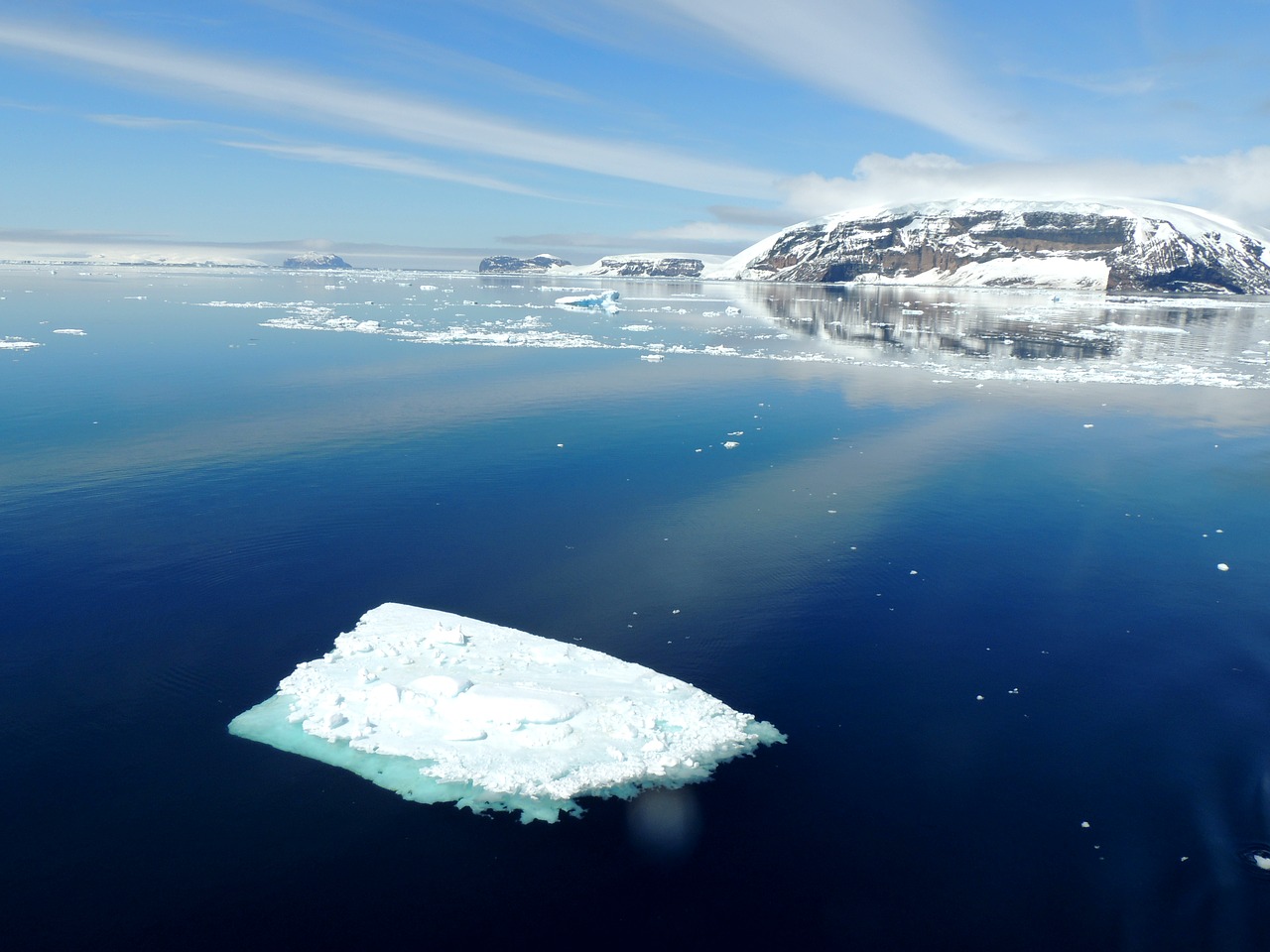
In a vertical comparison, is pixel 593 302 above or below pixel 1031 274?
below

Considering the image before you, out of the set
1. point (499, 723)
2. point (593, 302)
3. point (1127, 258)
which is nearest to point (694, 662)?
point (499, 723)

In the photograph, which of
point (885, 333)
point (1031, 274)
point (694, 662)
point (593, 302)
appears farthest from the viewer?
point (1031, 274)

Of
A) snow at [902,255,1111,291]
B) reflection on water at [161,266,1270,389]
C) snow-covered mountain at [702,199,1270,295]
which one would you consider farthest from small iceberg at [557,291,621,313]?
snow-covered mountain at [702,199,1270,295]

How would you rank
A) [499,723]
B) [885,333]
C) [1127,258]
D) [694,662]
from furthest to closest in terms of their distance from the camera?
1. [1127,258]
2. [885,333]
3. [694,662]
4. [499,723]

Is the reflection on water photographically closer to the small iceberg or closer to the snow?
the small iceberg

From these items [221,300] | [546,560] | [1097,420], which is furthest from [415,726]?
[221,300]

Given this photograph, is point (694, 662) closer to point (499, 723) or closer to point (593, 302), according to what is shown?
point (499, 723)

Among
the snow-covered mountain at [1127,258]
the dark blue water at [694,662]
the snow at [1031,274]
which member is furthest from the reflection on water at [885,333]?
the snow-covered mountain at [1127,258]

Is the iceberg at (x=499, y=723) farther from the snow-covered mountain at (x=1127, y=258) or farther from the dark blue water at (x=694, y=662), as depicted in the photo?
the snow-covered mountain at (x=1127, y=258)
